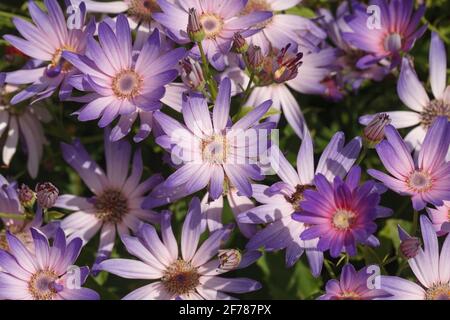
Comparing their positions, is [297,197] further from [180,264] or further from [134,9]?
[134,9]

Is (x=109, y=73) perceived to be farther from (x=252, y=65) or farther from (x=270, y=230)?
(x=270, y=230)

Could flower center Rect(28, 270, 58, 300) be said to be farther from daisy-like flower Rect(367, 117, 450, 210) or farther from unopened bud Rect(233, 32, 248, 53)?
daisy-like flower Rect(367, 117, 450, 210)

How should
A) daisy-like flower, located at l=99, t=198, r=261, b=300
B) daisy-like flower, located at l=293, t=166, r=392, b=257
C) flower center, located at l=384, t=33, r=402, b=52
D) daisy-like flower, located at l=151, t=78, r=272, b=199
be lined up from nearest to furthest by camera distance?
daisy-like flower, located at l=293, t=166, r=392, b=257, daisy-like flower, located at l=151, t=78, r=272, b=199, daisy-like flower, located at l=99, t=198, r=261, b=300, flower center, located at l=384, t=33, r=402, b=52

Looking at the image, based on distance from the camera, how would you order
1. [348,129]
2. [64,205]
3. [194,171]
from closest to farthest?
[194,171]
[64,205]
[348,129]

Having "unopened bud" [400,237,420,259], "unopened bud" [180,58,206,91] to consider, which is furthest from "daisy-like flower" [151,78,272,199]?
"unopened bud" [400,237,420,259]

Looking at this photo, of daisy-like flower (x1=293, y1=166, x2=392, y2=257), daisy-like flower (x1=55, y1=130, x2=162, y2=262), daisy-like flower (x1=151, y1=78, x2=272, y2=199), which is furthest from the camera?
daisy-like flower (x1=55, y1=130, x2=162, y2=262)
